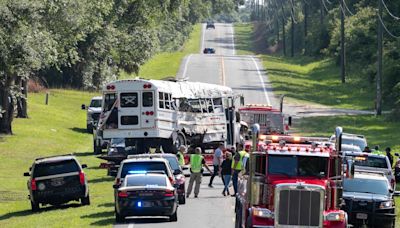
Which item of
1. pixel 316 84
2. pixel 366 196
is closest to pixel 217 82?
pixel 316 84

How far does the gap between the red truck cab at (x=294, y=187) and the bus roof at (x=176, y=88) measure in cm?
1869

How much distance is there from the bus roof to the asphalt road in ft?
21.7

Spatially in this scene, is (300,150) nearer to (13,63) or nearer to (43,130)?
(13,63)

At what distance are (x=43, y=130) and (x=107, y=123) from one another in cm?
2204

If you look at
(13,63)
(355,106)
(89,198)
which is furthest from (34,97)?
(89,198)

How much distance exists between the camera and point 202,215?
3083 centimetres

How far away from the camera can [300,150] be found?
23500 mm

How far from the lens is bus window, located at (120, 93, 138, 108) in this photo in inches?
1686

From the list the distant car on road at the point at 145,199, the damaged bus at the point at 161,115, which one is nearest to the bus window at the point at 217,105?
the damaged bus at the point at 161,115

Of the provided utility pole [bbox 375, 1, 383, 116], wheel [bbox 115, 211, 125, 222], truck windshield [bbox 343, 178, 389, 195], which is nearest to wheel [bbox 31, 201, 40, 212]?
wheel [bbox 115, 211, 125, 222]

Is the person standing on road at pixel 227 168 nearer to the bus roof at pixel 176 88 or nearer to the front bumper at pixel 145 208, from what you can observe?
the front bumper at pixel 145 208

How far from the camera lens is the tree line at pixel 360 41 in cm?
7519

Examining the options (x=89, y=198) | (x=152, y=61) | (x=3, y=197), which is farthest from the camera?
(x=152, y=61)

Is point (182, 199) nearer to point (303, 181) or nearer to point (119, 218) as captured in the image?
point (119, 218)
